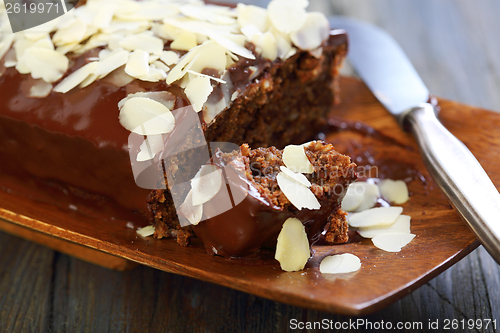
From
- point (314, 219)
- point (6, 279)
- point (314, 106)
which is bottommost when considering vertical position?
point (6, 279)

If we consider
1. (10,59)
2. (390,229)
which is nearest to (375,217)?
(390,229)

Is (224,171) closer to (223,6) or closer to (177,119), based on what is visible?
(177,119)

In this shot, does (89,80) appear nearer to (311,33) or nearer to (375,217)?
(311,33)

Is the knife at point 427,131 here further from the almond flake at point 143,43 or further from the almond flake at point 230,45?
the almond flake at point 143,43

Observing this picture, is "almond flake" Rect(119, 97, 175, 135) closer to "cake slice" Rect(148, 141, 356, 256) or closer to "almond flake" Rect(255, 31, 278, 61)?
"cake slice" Rect(148, 141, 356, 256)

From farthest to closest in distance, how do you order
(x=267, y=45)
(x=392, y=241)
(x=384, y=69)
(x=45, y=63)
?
1. (x=384, y=69)
2. (x=267, y=45)
3. (x=45, y=63)
4. (x=392, y=241)

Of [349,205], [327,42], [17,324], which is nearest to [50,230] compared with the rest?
[17,324]
